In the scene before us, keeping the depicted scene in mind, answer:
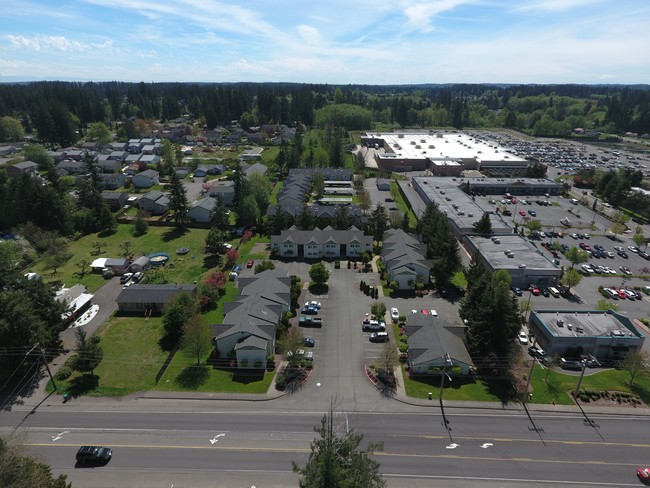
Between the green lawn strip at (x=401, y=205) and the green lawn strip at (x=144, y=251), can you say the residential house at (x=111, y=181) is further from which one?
the green lawn strip at (x=401, y=205)

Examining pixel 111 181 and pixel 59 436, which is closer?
pixel 59 436

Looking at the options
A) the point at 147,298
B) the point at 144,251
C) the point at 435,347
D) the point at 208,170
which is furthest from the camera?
the point at 208,170

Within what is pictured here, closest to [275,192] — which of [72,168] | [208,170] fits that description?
[208,170]

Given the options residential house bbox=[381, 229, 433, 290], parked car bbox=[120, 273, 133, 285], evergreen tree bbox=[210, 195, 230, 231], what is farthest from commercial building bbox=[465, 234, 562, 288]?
parked car bbox=[120, 273, 133, 285]

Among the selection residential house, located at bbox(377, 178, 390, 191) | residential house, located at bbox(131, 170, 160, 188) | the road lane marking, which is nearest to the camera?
the road lane marking

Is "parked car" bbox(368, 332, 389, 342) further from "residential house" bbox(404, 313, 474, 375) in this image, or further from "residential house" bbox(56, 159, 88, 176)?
"residential house" bbox(56, 159, 88, 176)

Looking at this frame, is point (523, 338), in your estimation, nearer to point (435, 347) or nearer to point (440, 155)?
point (435, 347)

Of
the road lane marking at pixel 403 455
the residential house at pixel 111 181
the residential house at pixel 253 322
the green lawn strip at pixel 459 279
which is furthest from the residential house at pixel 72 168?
the green lawn strip at pixel 459 279
